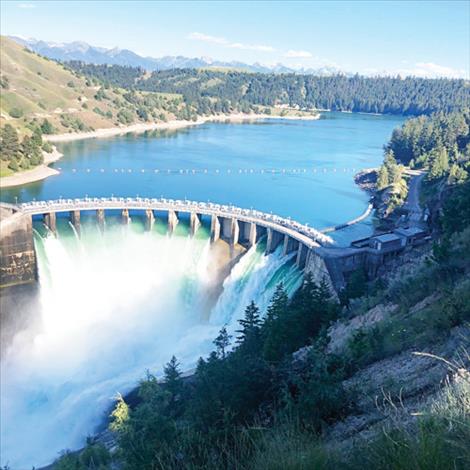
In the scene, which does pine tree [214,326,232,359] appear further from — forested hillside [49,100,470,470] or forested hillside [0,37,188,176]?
forested hillside [0,37,188,176]

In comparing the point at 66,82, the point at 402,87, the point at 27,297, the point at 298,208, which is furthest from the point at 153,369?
the point at 402,87

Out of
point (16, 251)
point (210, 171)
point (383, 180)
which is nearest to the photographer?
point (16, 251)

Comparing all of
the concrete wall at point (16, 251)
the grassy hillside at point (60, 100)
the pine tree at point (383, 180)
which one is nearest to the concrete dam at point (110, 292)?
the concrete wall at point (16, 251)

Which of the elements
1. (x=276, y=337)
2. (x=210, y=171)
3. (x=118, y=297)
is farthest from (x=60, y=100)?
(x=276, y=337)

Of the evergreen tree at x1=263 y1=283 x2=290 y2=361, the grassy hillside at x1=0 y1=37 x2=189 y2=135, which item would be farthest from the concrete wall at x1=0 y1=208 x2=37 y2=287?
the grassy hillside at x1=0 y1=37 x2=189 y2=135

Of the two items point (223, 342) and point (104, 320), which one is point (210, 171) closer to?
point (104, 320)

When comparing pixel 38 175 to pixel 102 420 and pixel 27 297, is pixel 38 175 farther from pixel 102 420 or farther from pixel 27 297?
pixel 102 420

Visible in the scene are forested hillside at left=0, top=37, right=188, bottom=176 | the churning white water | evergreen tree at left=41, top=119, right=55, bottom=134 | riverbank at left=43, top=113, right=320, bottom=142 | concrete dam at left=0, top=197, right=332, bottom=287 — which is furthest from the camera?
riverbank at left=43, top=113, right=320, bottom=142
